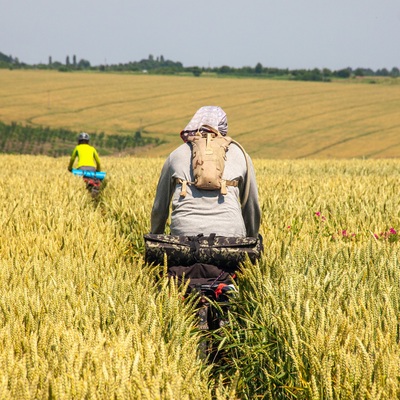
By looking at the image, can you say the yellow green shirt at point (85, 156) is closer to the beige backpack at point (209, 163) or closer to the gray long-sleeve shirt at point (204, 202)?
the gray long-sleeve shirt at point (204, 202)

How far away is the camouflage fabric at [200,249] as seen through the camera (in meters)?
3.99

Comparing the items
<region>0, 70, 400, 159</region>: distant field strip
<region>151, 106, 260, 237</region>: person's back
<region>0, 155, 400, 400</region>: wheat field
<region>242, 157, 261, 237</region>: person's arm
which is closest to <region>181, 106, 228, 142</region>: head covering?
<region>151, 106, 260, 237</region>: person's back

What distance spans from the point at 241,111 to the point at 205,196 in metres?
59.0

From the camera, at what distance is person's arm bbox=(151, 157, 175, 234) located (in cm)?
445

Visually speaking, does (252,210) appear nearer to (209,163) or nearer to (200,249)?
(209,163)

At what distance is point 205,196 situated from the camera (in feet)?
14.1

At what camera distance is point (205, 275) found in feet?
13.1

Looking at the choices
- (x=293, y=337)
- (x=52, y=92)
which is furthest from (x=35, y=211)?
(x=52, y=92)

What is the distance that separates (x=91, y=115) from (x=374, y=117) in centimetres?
2477

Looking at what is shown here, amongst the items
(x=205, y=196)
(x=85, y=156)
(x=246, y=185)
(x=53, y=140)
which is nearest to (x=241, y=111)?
(x=53, y=140)

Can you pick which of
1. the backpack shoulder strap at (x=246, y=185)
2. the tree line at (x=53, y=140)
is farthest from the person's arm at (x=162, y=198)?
the tree line at (x=53, y=140)

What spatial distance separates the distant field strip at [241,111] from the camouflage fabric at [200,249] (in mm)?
40792

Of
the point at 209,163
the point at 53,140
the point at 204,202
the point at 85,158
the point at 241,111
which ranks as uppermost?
the point at 209,163

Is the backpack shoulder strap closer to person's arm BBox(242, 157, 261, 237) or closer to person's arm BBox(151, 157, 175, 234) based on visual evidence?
person's arm BBox(242, 157, 261, 237)
